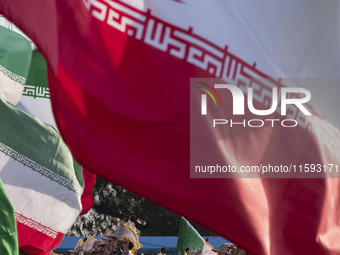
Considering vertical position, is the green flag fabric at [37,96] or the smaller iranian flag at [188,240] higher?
the green flag fabric at [37,96]

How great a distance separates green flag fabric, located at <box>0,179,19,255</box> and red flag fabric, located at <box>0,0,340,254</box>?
72.2 inches

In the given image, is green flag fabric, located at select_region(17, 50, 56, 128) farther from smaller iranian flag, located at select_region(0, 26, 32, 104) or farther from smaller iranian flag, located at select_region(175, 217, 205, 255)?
smaller iranian flag, located at select_region(175, 217, 205, 255)

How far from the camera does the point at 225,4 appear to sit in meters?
3.73

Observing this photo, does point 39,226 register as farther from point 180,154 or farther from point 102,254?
point 180,154

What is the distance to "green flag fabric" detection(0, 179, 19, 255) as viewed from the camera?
5.26m

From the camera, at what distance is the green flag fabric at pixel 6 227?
17.3 feet

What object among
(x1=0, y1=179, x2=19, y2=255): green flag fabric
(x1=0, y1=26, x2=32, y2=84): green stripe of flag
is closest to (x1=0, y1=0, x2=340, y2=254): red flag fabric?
(x1=0, y1=179, x2=19, y2=255): green flag fabric

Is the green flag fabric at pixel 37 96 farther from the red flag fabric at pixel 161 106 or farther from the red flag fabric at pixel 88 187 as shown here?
the red flag fabric at pixel 161 106

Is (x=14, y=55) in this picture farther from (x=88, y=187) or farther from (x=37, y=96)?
(x=88, y=187)

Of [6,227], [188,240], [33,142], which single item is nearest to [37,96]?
[33,142]

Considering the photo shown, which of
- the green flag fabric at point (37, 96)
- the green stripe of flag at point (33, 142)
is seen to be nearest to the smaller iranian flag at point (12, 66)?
the green stripe of flag at point (33, 142)

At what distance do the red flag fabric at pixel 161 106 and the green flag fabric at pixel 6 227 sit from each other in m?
1.83

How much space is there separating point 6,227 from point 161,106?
2.08 metres

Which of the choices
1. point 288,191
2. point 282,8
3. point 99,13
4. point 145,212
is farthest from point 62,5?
point 145,212
